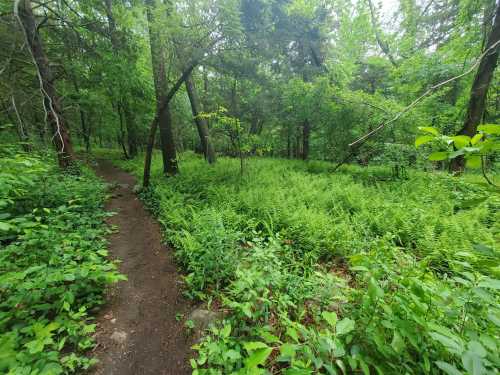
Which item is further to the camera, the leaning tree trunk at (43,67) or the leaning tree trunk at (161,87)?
the leaning tree trunk at (161,87)

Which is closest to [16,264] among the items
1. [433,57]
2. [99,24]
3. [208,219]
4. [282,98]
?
[208,219]

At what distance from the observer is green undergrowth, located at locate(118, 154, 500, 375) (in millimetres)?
1522

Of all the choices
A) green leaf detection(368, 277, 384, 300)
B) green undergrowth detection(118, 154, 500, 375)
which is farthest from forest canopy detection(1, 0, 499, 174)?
green leaf detection(368, 277, 384, 300)

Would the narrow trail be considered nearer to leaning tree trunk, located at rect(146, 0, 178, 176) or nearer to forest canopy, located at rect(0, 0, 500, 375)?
forest canopy, located at rect(0, 0, 500, 375)

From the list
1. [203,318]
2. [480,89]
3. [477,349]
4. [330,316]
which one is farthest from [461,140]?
[480,89]

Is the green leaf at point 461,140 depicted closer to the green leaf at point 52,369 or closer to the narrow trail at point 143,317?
the narrow trail at point 143,317

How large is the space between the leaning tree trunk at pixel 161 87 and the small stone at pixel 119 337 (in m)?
6.46

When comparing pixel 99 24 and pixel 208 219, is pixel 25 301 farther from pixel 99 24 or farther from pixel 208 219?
pixel 99 24

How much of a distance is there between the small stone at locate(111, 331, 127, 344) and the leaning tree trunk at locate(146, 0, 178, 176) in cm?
646

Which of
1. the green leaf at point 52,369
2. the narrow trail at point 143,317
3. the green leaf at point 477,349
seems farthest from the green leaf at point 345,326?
the green leaf at point 52,369

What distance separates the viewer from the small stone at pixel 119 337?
245cm

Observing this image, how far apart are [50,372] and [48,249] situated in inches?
77.6

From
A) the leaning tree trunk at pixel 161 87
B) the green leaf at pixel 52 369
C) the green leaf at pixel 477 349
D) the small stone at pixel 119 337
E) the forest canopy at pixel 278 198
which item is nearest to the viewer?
the green leaf at pixel 477 349

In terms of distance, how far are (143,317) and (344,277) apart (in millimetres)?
3021
